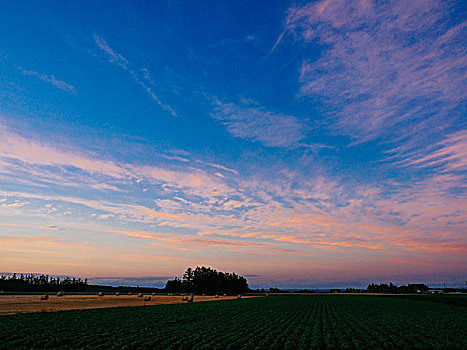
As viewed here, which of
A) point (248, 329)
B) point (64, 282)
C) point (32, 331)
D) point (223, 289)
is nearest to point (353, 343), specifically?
point (248, 329)

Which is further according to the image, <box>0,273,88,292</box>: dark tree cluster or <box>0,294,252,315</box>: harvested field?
<box>0,273,88,292</box>: dark tree cluster

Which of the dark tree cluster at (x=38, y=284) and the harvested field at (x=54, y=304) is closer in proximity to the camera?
the harvested field at (x=54, y=304)

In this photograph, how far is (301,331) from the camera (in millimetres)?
31719

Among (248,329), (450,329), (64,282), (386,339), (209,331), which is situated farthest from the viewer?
(64,282)

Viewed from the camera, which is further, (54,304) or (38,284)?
(38,284)

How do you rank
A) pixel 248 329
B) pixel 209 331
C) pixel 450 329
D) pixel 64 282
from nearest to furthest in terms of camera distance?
pixel 209 331, pixel 248 329, pixel 450 329, pixel 64 282

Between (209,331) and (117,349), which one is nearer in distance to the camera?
(117,349)

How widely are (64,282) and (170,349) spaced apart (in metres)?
198

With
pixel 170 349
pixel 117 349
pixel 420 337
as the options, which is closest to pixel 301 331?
pixel 420 337

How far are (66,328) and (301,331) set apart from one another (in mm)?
17939

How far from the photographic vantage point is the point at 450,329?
115 feet

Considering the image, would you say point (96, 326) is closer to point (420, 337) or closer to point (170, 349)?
point (170, 349)

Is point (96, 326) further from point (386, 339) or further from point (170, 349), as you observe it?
point (386, 339)

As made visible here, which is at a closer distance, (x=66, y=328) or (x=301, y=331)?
(x=66, y=328)
